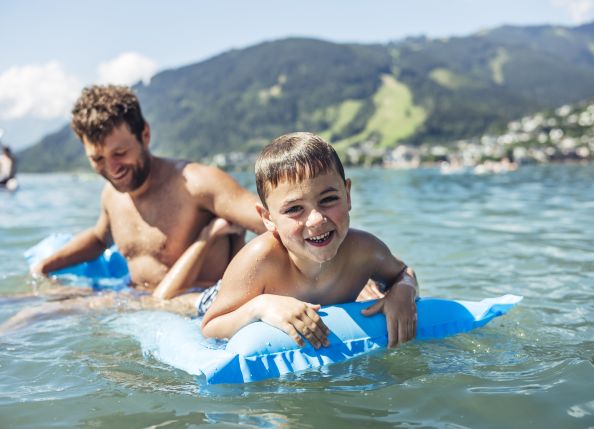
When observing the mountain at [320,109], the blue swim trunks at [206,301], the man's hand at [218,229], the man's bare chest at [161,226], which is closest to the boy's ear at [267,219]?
the blue swim trunks at [206,301]

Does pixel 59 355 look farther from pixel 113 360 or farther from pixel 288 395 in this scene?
pixel 288 395

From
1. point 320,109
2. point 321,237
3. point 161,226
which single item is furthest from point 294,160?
point 320,109

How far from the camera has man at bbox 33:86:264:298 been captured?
14.8 ft

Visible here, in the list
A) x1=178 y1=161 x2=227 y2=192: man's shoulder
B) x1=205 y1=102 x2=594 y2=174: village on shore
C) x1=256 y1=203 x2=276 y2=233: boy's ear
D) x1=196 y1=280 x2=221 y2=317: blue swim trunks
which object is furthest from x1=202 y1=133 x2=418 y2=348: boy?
x1=205 y1=102 x2=594 y2=174: village on shore

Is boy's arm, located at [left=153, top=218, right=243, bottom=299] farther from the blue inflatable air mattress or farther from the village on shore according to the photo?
the village on shore

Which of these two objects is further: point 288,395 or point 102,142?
point 102,142

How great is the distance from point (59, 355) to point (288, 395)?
5.38 feet

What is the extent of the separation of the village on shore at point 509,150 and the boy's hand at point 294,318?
66120mm

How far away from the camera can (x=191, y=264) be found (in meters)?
4.55

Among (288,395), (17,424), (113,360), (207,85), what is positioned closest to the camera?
(17,424)

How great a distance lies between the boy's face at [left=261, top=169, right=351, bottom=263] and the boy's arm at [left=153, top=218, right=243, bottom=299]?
60.4 inches

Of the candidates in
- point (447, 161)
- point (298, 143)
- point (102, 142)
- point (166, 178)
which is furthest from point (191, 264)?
point (447, 161)

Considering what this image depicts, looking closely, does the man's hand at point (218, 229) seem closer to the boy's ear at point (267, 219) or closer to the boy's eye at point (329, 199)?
the boy's ear at point (267, 219)

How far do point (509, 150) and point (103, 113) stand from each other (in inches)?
3698
